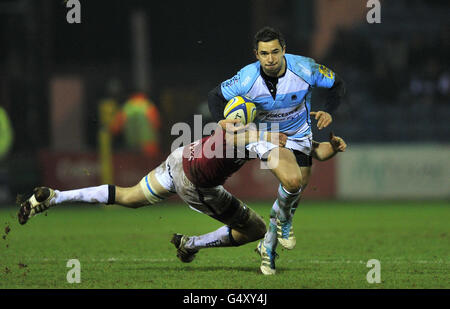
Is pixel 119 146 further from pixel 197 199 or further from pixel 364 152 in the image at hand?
pixel 197 199

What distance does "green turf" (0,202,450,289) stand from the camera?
23.9 ft

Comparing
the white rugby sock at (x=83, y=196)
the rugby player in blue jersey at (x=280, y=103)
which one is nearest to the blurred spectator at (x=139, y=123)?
the white rugby sock at (x=83, y=196)

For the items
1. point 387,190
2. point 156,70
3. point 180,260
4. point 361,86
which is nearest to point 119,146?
point 156,70

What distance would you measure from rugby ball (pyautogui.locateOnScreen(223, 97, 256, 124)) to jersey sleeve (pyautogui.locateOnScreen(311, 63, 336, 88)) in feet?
2.46

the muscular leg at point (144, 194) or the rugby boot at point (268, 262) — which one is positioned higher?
the muscular leg at point (144, 194)

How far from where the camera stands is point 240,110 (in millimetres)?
7422

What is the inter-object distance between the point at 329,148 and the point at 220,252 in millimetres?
2133

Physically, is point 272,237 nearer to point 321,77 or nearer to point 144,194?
point 144,194

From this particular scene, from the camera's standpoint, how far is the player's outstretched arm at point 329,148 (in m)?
8.05

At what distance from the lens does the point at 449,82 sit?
20578 millimetres

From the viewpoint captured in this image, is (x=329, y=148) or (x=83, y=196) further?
(x=329, y=148)

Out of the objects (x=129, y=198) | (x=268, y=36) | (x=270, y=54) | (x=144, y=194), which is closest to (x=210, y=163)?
(x=144, y=194)

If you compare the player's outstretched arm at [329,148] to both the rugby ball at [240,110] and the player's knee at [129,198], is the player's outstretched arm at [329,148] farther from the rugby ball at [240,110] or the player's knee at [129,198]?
the player's knee at [129,198]
